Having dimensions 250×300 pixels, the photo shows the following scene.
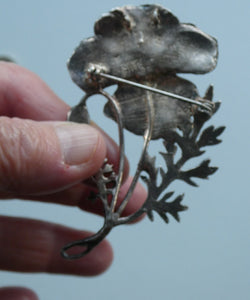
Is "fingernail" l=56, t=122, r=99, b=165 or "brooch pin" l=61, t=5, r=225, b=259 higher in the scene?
"brooch pin" l=61, t=5, r=225, b=259

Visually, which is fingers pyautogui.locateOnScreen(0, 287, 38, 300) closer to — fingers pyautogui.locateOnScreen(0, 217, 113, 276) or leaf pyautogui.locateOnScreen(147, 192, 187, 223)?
fingers pyautogui.locateOnScreen(0, 217, 113, 276)

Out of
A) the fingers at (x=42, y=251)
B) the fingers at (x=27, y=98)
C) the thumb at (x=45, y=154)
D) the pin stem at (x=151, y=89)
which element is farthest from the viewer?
the fingers at (x=42, y=251)

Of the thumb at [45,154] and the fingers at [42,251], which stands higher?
the thumb at [45,154]

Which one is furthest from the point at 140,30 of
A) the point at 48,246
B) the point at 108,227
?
the point at 48,246

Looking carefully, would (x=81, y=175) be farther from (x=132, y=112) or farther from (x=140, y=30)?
(x=140, y=30)

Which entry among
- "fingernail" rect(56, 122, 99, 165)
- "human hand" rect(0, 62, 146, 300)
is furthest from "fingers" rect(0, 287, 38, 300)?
"fingernail" rect(56, 122, 99, 165)

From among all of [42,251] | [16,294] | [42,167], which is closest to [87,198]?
[42,251]

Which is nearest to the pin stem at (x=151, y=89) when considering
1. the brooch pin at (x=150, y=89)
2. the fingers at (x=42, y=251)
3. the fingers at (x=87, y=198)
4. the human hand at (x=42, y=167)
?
the brooch pin at (x=150, y=89)

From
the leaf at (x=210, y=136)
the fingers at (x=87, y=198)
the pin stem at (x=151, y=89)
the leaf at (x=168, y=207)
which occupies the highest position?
the pin stem at (x=151, y=89)

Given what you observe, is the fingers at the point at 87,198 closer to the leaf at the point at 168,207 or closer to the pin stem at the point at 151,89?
the leaf at the point at 168,207
